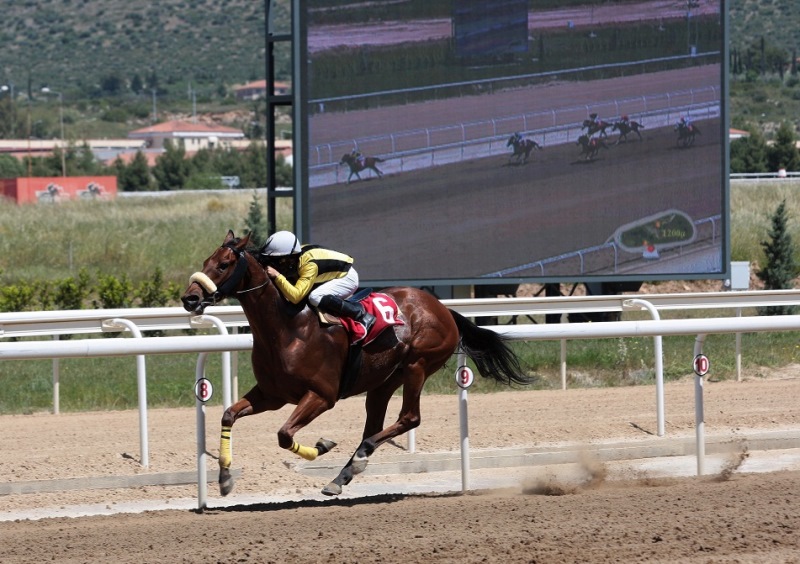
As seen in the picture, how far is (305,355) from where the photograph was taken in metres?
5.96

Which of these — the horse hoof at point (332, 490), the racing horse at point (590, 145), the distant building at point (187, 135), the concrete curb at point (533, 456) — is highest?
the distant building at point (187, 135)

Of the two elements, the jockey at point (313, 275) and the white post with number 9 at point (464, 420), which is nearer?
the jockey at point (313, 275)

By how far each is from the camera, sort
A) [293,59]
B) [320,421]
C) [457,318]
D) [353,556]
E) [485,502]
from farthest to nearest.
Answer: [293,59], [320,421], [457,318], [485,502], [353,556]

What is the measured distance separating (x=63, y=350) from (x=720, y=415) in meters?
4.61

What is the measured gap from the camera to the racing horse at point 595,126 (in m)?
13.6

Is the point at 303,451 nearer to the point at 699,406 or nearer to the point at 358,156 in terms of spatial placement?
the point at 699,406

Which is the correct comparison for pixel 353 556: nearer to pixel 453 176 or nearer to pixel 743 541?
pixel 743 541

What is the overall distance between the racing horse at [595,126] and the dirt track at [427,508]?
5365 millimetres

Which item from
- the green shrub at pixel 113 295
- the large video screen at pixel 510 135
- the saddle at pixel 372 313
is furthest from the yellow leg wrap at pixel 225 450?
the green shrub at pixel 113 295

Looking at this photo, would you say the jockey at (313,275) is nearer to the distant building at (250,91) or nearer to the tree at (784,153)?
the tree at (784,153)

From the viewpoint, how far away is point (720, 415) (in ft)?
28.2

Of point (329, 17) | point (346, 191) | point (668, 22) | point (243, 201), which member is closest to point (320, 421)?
point (346, 191)

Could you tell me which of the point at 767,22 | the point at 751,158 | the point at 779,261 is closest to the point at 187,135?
the point at 767,22

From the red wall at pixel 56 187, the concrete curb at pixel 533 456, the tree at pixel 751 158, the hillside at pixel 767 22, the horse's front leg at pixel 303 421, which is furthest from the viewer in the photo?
the hillside at pixel 767 22
